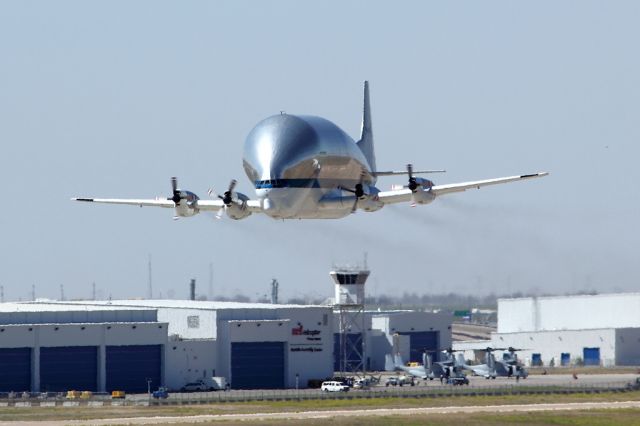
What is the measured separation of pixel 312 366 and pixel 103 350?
81.0 ft

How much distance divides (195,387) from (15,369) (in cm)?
1833

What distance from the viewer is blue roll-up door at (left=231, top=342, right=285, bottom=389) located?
160 meters

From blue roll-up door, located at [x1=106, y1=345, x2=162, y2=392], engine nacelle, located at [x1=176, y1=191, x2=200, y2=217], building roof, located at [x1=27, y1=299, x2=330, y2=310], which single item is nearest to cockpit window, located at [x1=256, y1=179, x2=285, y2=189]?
engine nacelle, located at [x1=176, y1=191, x2=200, y2=217]

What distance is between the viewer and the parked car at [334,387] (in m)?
147

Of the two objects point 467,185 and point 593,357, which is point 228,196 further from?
point 593,357

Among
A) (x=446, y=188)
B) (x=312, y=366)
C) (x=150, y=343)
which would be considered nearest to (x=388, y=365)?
(x=312, y=366)

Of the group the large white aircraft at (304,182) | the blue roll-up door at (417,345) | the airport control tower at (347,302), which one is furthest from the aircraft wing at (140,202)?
the blue roll-up door at (417,345)

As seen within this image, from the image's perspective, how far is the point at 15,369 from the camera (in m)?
147

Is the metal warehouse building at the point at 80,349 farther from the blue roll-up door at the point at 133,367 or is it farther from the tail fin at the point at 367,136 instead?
the tail fin at the point at 367,136

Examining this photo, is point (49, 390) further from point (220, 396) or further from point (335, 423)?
point (335, 423)

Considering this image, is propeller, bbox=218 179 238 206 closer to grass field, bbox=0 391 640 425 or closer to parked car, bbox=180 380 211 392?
grass field, bbox=0 391 640 425

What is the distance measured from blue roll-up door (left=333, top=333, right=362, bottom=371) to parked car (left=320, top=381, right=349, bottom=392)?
20415mm

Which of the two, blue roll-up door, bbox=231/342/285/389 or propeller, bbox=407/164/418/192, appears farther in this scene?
blue roll-up door, bbox=231/342/285/389

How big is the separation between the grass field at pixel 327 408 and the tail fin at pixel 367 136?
789 inches
